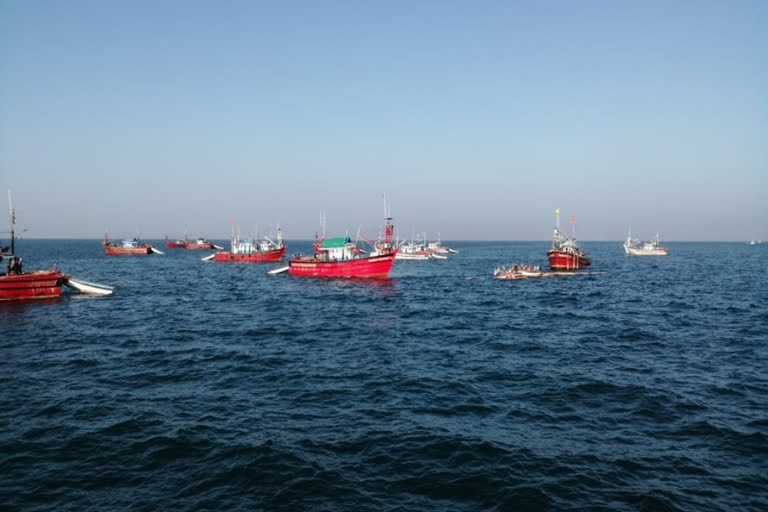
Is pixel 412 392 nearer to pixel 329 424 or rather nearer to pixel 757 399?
pixel 329 424

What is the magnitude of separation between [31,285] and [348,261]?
35.8 meters

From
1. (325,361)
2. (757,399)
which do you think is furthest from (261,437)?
(757,399)

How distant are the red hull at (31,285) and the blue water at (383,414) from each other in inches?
312

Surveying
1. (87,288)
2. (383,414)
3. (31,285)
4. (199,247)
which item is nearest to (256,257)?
(87,288)

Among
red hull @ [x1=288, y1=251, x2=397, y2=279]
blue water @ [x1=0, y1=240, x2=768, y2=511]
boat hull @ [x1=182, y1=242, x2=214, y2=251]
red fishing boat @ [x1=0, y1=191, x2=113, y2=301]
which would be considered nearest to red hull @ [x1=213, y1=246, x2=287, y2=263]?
red hull @ [x1=288, y1=251, x2=397, y2=279]

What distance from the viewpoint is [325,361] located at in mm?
22484

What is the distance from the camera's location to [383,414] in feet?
51.2

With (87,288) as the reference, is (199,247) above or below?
above

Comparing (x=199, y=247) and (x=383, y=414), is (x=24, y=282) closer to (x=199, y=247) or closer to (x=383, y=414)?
(x=383, y=414)

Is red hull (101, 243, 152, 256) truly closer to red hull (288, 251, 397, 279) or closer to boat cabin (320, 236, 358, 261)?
red hull (288, 251, 397, 279)

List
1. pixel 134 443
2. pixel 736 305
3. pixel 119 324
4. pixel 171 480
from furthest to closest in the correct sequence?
pixel 736 305
pixel 119 324
pixel 134 443
pixel 171 480

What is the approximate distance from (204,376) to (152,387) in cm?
213

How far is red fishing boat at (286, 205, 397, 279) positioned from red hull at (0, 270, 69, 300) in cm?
3182

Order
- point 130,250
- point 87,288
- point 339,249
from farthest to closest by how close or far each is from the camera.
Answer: point 130,250
point 339,249
point 87,288
